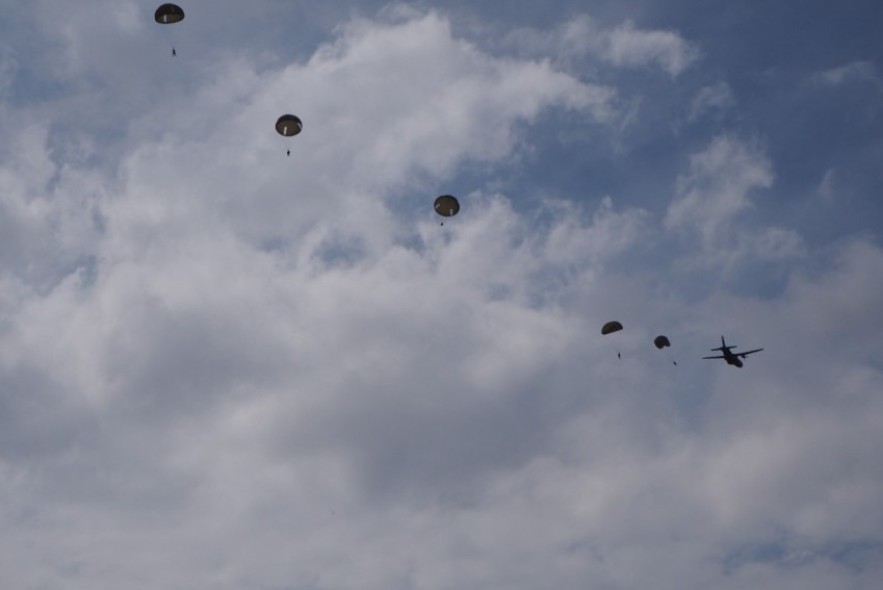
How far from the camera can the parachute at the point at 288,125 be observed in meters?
44.6

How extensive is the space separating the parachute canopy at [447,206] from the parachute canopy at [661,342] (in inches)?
869

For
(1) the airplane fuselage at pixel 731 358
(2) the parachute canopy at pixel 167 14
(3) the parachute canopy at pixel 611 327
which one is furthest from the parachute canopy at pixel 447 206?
(1) the airplane fuselage at pixel 731 358

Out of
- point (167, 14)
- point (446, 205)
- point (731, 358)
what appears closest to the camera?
point (167, 14)

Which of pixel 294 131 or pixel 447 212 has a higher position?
pixel 294 131

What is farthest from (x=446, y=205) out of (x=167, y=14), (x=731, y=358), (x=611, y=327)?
(x=731, y=358)

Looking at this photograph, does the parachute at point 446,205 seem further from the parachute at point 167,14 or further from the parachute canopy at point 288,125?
the parachute at point 167,14

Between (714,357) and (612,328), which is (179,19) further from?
(714,357)

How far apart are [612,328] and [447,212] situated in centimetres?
1708

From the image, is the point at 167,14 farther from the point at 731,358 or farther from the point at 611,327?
the point at 731,358

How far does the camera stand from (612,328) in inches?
2227

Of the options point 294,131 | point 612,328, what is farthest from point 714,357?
point 294,131

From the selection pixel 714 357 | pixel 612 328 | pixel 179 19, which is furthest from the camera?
pixel 714 357

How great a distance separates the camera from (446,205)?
47.9 metres

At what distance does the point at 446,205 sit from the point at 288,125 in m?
11.0
